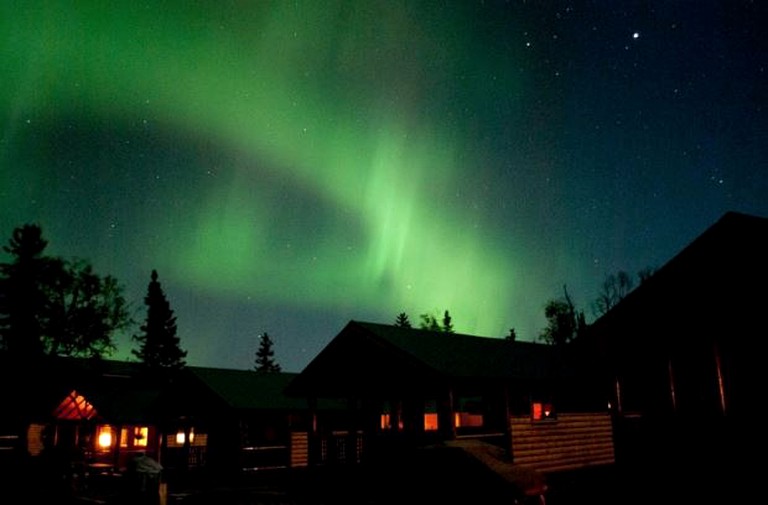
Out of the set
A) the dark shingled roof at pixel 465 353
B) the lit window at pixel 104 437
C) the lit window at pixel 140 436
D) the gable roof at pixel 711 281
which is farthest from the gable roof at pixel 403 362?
the lit window at pixel 104 437

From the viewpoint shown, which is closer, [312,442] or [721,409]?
[721,409]

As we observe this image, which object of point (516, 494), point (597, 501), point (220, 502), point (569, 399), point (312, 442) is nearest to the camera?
point (516, 494)

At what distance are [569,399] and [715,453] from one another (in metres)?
11.5

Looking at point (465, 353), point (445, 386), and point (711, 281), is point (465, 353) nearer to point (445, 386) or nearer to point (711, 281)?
point (445, 386)

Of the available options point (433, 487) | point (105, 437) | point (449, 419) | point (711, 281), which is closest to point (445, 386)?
point (449, 419)

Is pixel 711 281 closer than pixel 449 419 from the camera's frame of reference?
Yes

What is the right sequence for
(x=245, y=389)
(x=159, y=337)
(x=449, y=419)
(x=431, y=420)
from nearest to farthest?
(x=449, y=419)
(x=245, y=389)
(x=431, y=420)
(x=159, y=337)

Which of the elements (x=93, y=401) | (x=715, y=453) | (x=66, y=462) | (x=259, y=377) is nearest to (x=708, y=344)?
(x=715, y=453)

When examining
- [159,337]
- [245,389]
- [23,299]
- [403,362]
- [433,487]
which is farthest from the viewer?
[159,337]

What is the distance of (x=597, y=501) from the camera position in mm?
15461

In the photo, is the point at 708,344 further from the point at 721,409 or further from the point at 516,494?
the point at 516,494

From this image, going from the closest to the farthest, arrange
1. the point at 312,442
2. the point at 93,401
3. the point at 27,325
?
the point at 312,442
the point at 93,401
the point at 27,325

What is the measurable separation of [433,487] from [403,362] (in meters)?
12.5

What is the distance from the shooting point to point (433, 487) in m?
9.95
